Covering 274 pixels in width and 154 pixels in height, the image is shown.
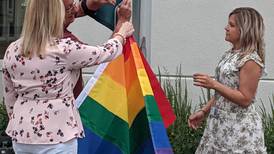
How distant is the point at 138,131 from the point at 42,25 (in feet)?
3.38

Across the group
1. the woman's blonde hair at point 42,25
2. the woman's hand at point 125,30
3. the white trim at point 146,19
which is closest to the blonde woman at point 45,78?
the woman's blonde hair at point 42,25

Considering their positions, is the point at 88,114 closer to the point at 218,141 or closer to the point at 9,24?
the point at 218,141

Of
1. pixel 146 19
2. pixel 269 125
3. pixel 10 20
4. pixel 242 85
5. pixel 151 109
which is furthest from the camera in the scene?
pixel 10 20

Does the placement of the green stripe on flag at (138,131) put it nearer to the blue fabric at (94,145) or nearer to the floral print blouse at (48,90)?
the blue fabric at (94,145)

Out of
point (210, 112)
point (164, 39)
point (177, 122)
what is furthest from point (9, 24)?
point (210, 112)

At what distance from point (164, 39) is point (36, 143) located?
148 inches

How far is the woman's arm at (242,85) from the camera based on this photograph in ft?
13.7

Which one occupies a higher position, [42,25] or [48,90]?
[42,25]

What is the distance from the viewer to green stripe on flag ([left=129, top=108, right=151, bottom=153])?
408 centimetres

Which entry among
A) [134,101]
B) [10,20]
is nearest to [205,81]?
[134,101]

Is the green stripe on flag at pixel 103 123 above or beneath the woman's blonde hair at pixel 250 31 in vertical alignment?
beneath

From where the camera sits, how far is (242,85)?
4.20 meters

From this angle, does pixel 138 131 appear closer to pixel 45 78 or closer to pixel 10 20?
pixel 45 78

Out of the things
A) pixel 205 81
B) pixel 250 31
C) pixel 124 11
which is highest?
pixel 124 11
